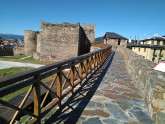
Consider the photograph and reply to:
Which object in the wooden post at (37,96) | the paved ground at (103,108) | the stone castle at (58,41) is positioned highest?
the stone castle at (58,41)

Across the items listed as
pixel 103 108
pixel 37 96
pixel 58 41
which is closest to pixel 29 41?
pixel 58 41

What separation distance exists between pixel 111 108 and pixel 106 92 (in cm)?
89

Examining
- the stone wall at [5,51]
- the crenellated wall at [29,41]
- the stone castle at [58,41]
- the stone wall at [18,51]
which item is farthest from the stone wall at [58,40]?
the stone wall at [5,51]

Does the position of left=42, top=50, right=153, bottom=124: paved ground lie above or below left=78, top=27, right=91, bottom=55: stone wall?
below

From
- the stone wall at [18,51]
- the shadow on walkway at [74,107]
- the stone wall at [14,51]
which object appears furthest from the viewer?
the stone wall at [18,51]

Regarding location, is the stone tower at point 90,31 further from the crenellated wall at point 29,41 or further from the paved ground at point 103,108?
the paved ground at point 103,108

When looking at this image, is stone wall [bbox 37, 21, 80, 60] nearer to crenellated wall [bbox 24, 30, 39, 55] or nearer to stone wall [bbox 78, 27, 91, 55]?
stone wall [bbox 78, 27, 91, 55]

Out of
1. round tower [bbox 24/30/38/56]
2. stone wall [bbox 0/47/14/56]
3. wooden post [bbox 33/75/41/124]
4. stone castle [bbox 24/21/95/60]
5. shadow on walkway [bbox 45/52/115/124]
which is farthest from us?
stone wall [bbox 0/47/14/56]

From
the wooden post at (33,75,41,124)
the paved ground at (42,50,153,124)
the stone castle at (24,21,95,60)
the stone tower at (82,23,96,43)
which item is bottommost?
the paved ground at (42,50,153,124)

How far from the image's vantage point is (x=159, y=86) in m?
2.26

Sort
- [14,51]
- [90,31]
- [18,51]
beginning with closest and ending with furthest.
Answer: [90,31] < [18,51] < [14,51]

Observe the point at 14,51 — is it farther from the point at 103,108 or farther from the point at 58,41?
the point at 103,108

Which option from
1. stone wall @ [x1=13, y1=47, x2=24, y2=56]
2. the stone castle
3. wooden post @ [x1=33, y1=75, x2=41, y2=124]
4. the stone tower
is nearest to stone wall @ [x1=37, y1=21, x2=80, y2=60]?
the stone castle

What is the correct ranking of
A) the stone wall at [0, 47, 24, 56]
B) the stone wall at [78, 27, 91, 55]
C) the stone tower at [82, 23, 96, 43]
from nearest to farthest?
the stone wall at [78, 27, 91, 55] → the stone tower at [82, 23, 96, 43] → the stone wall at [0, 47, 24, 56]
